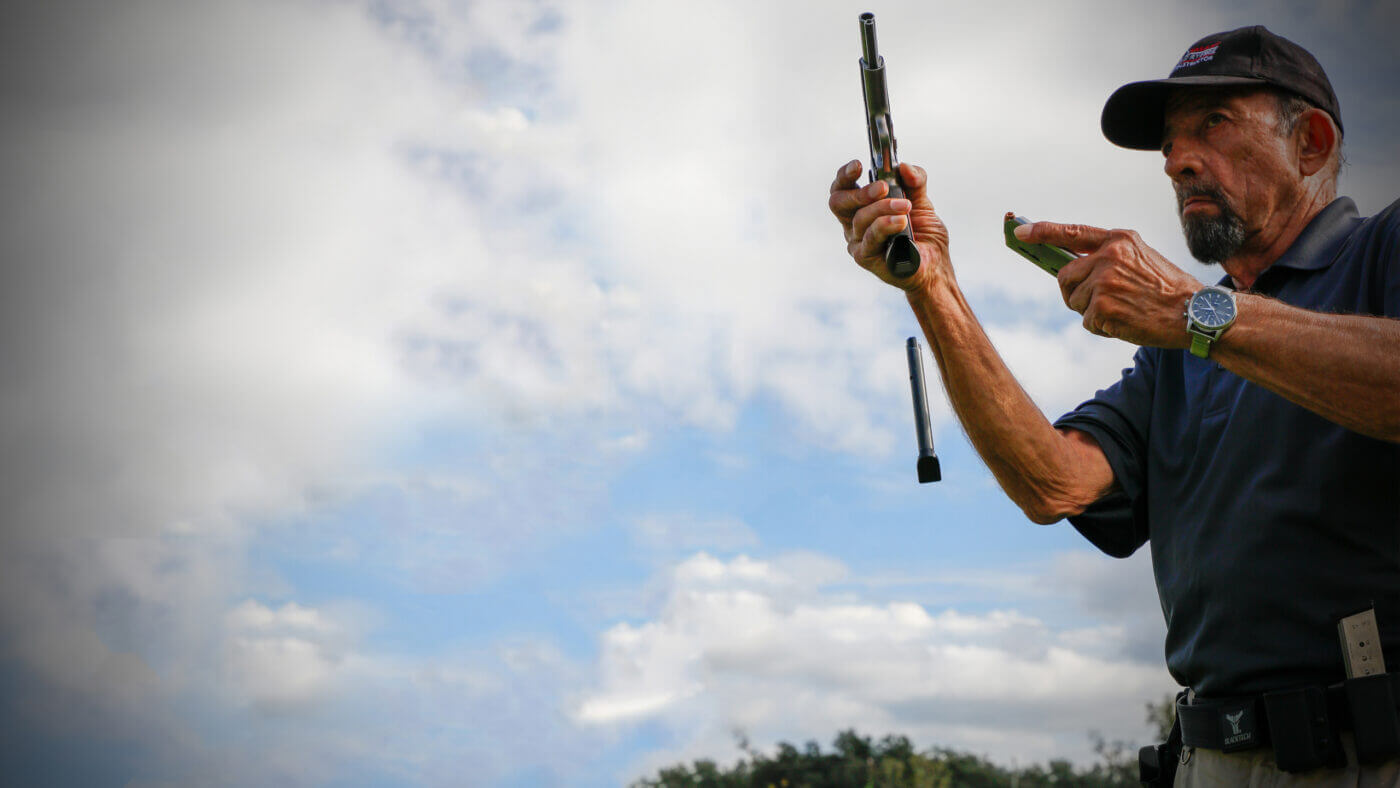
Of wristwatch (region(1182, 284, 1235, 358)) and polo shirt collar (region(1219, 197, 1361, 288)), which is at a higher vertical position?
polo shirt collar (region(1219, 197, 1361, 288))

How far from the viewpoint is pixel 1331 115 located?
3.82 m

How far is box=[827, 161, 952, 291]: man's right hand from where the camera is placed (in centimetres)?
340

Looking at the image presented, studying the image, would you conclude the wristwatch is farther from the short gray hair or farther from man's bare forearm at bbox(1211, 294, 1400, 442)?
the short gray hair

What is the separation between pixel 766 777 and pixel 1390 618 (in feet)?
88.6

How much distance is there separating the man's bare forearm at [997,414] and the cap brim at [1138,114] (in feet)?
3.74

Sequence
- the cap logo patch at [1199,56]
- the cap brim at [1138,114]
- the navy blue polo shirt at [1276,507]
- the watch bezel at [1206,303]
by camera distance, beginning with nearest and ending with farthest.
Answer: the watch bezel at [1206,303], the navy blue polo shirt at [1276,507], the cap logo patch at [1199,56], the cap brim at [1138,114]

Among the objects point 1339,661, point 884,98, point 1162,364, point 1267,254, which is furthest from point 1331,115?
point 1339,661

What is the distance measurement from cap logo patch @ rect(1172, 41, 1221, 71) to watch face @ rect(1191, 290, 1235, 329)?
141cm

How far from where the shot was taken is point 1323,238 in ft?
11.8

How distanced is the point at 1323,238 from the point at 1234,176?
37 centimetres

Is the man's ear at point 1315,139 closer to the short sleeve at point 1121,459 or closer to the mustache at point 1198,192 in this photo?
the mustache at point 1198,192

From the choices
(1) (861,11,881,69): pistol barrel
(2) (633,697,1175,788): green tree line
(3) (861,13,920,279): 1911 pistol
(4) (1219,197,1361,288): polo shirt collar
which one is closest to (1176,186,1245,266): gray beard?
(4) (1219,197,1361,288): polo shirt collar

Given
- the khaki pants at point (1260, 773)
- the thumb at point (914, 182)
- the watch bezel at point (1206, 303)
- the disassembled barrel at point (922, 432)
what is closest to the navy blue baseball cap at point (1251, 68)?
the thumb at point (914, 182)

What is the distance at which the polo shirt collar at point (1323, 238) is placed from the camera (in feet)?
11.6
